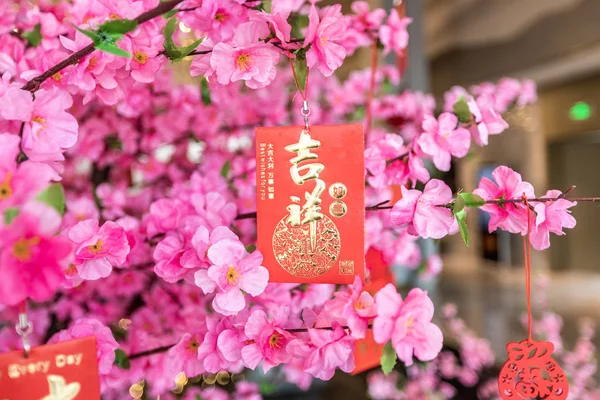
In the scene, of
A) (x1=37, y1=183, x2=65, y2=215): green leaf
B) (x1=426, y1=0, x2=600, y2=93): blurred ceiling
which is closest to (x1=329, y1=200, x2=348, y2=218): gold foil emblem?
(x1=37, y1=183, x2=65, y2=215): green leaf

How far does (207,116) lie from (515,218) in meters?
1.02

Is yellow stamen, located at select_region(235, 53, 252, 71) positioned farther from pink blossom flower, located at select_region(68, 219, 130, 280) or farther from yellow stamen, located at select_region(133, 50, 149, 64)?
pink blossom flower, located at select_region(68, 219, 130, 280)

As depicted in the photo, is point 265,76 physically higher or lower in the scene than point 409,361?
higher

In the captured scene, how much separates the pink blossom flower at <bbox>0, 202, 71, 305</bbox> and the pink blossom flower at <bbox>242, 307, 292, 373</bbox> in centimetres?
27

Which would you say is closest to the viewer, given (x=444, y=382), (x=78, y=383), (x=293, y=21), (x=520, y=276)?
(x=78, y=383)

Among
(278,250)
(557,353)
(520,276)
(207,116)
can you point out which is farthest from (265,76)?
(520,276)

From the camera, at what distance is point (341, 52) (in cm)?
63

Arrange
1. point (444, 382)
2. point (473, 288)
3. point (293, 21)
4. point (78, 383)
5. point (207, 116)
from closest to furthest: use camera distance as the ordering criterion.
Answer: point (78, 383), point (293, 21), point (207, 116), point (444, 382), point (473, 288)

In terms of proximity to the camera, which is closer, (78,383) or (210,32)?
(78,383)

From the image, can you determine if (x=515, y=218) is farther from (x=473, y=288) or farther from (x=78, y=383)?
(x=473, y=288)

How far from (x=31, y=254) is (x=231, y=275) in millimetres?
261

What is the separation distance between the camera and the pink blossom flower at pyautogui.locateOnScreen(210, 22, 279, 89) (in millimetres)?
623

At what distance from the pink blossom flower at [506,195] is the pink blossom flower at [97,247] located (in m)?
0.47

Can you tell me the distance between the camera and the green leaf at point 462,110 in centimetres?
80
